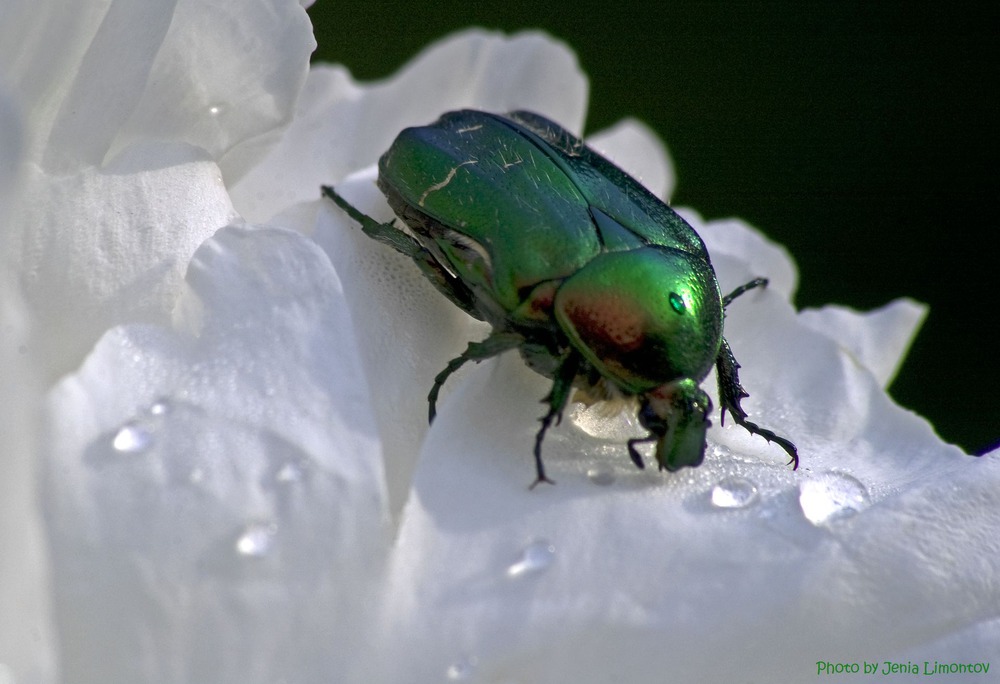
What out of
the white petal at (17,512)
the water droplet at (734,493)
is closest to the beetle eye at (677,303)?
the water droplet at (734,493)

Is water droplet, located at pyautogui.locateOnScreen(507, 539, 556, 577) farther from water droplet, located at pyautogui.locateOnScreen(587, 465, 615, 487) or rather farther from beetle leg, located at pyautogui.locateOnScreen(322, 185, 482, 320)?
beetle leg, located at pyautogui.locateOnScreen(322, 185, 482, 320)

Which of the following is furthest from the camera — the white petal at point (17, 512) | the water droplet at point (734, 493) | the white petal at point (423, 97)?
the white petal at point (423, 97)

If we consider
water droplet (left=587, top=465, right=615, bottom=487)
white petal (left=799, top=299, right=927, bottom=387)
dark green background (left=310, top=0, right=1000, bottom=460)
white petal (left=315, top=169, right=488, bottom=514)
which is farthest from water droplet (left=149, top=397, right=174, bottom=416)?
dark green background (left=310, top=0, right=1000, bottom=460)

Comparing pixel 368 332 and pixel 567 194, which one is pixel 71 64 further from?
pixel 567 194

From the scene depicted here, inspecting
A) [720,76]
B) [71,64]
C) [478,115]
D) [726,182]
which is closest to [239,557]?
[71,64]

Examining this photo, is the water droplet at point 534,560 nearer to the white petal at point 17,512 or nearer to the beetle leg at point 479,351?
the beetle leg at point 479,351

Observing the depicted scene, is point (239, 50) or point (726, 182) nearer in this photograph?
point (239, 50)

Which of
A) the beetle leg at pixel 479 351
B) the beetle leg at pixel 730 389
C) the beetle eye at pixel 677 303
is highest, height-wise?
the beetle eye at pixel 677 303
